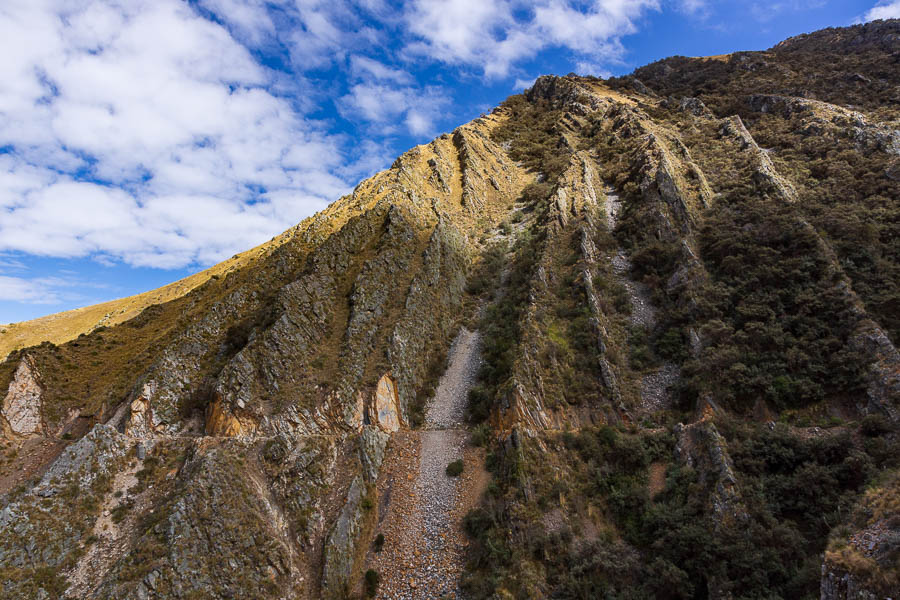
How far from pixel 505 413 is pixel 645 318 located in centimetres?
1438

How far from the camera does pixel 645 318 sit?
28.7 metres

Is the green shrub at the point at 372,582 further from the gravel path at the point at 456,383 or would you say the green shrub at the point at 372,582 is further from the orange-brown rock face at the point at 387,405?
the gravel path at the point at 456,383

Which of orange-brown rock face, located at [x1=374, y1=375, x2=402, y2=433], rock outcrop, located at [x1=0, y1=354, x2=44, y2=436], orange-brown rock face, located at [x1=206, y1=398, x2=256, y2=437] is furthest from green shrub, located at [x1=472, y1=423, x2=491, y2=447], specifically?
rock outcrop, located at [x1=0, y1=354, x2=44, y2=436]

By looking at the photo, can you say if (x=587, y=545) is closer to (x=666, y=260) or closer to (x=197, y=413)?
(x=197, y=413)

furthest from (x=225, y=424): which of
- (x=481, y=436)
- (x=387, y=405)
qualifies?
(x=481, y=436)

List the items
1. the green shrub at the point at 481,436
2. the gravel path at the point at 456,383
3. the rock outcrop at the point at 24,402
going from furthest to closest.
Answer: the gravel path at the point at 456,383 → the green shrub at the point at 481,436 → the rock outcrop at the point at 24,402

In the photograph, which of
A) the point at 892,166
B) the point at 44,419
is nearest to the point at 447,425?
the point at 44,419

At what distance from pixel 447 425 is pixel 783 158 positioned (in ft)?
164

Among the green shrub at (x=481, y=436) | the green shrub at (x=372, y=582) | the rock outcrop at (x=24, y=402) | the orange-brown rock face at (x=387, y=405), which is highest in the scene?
the rock outcrop at (x=24, y=402)

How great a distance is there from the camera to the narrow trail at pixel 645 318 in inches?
905

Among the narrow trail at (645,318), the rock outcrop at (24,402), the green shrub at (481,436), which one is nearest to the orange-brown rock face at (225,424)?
the rock outcrop at (24,402)

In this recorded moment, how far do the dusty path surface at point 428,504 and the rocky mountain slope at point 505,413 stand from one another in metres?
0.14

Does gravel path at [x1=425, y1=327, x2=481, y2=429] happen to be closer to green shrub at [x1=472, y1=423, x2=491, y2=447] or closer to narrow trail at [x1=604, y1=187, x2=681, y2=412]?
green shrub at [x1=472, y1=423, x2=491, y2=447]

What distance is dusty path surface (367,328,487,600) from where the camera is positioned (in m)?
16.7
